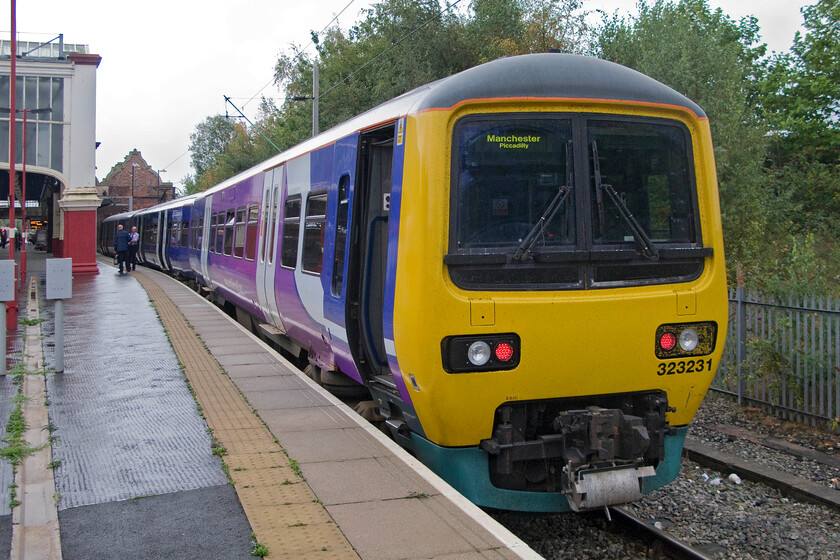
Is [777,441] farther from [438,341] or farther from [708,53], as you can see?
[708,53]

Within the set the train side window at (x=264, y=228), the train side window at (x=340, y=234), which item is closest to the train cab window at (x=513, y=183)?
the train side window at (x=340, y=234)

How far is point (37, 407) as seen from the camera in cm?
740

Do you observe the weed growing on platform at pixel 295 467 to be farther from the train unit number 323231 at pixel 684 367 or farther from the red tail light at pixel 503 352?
the train unit number 323231 at pixel 684 367

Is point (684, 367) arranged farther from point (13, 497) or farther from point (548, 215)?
point (13, 497)

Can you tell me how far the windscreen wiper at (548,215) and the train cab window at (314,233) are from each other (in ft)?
9.13

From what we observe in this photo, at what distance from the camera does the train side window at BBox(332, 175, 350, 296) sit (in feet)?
22.0

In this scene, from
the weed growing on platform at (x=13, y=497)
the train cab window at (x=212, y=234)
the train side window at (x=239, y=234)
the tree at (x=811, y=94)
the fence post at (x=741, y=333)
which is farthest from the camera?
the tree at (x=811, y=94)

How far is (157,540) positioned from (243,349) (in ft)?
21.4

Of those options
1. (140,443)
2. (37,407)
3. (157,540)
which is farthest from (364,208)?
(37,407)

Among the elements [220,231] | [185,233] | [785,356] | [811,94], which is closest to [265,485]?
[785,356]

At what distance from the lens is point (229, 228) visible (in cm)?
1441

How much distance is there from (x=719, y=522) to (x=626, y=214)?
2566mm

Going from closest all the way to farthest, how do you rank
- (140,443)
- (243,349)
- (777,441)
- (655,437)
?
1. (655,437)
2. (140,443)
3. (777,441)
4. (243,349)

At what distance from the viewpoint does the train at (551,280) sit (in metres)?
4.92
